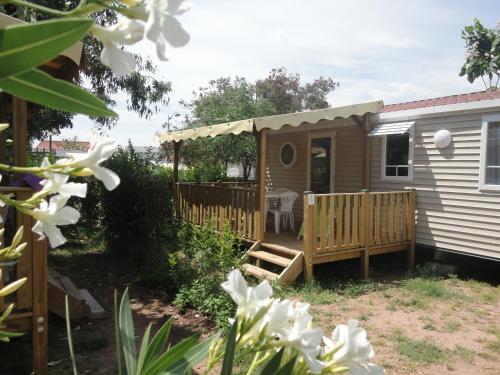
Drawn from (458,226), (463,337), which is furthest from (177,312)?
(458,226)

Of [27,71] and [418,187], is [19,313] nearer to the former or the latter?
[27,71]

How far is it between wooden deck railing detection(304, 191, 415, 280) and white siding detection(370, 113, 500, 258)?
0.32 meters

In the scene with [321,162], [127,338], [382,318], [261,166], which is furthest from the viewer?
[321,162]

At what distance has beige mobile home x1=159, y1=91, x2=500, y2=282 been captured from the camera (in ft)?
23.1

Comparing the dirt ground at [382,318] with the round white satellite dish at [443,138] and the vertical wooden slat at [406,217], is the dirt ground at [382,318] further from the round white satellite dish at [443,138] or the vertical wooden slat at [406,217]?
the round white satellite dish at [443,138]

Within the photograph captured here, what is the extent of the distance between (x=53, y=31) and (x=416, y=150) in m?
8.45

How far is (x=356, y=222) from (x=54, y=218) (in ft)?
23.3

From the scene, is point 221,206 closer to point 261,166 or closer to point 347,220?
point 261,166

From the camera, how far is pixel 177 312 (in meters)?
5.59

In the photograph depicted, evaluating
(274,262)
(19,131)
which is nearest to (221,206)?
(274,262)

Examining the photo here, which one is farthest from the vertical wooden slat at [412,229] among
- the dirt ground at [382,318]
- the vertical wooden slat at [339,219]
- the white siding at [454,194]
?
the vertical wooden slat at [339,219]

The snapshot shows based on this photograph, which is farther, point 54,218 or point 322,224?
point 322,224

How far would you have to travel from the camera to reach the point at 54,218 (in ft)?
2.01

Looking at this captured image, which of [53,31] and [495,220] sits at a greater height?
[53,31]
